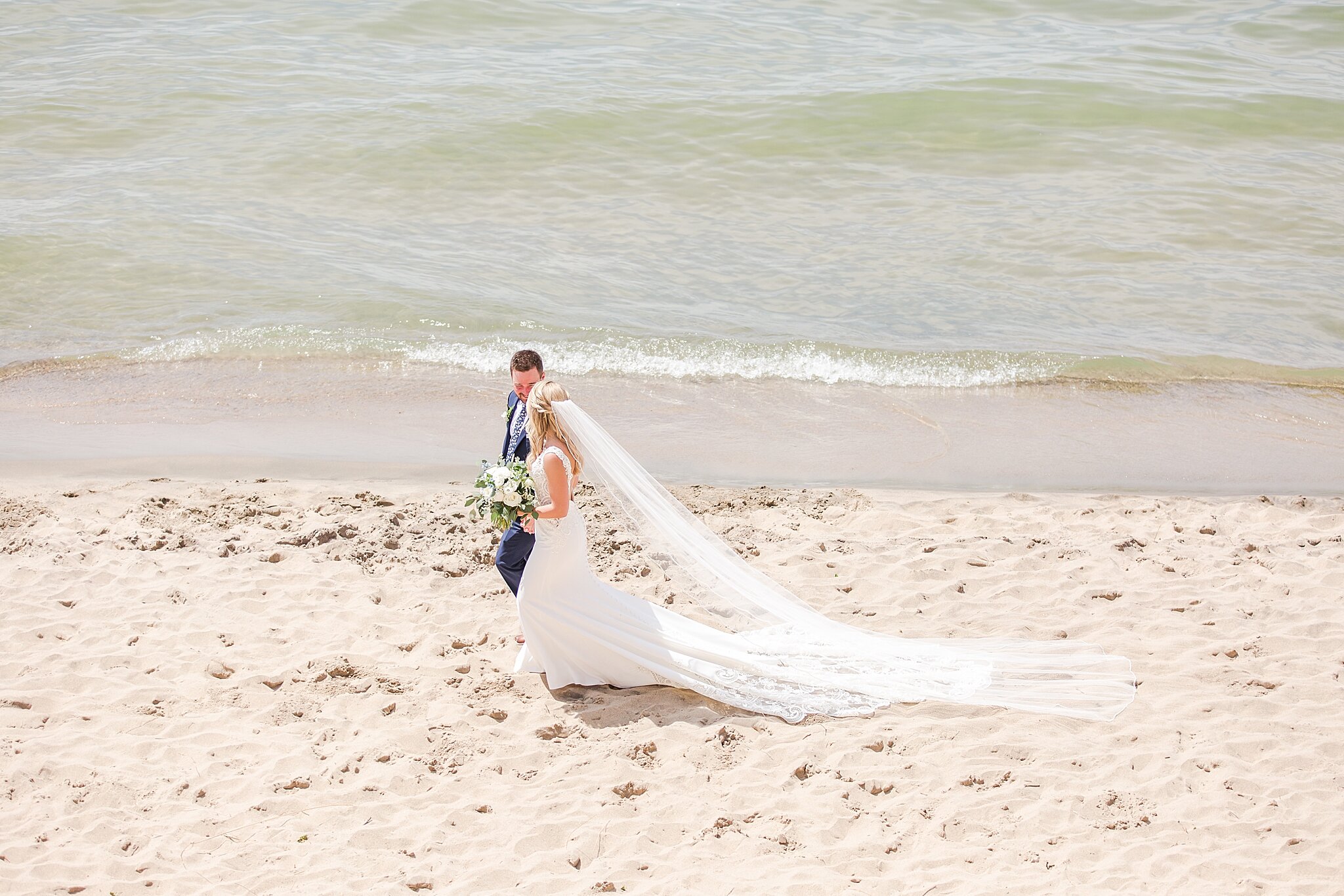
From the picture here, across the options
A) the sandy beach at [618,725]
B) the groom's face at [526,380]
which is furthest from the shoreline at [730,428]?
the groom's face at [526,380]

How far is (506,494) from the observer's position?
586 centimetres

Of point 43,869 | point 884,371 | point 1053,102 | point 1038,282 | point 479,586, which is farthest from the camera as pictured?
point 1053,102

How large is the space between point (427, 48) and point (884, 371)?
12104mm

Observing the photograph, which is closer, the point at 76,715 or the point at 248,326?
the point at 76,715

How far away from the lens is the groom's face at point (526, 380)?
20.5 feet

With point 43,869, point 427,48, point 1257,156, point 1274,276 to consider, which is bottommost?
point 43,869

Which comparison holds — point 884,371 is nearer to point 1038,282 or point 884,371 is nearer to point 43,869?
point 1038,282

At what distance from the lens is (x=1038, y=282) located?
512 inches

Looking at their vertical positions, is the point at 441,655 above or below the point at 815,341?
below

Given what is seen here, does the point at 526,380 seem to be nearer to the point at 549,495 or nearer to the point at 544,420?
the point at 544,420

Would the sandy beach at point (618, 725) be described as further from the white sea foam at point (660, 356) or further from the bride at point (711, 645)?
the white sea foam at point (660, 356)

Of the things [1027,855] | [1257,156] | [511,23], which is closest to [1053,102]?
[1257,156]

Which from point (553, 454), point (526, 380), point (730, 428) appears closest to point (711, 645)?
point (553, 454)

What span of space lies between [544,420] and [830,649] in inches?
79.8
